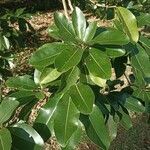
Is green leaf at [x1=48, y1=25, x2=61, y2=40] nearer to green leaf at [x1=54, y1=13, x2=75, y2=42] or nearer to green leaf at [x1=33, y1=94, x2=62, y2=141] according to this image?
green leaf at [x1=54, y1=13, x2=75, y2=42]

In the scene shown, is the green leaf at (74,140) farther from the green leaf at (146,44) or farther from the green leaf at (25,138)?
the green leaf at (146,44)

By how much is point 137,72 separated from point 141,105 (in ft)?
0.81

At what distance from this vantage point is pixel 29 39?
805 centimetres

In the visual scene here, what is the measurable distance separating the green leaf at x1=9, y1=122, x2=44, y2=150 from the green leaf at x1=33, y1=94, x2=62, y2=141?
6 centimetres

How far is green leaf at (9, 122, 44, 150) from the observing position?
52.3 inches

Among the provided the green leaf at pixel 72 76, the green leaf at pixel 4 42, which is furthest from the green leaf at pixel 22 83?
the green leaf at pixel 4 42

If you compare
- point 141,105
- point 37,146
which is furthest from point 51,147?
point 37,146

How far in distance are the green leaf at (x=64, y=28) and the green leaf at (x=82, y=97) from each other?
15 centimetres

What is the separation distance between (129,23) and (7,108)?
20.1 inches

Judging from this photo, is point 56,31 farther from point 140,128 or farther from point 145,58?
point 140,128

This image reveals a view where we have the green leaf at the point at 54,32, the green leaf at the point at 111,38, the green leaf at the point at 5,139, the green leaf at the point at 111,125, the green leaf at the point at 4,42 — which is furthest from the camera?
the green leaf at the point at 4,42

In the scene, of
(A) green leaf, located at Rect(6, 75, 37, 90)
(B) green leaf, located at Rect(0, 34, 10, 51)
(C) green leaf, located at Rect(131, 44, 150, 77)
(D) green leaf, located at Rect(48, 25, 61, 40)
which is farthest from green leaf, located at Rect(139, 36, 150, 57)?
(B) green leaf, located at Rect(0, 34, 10, 51)

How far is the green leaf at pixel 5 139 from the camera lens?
4.06 feet

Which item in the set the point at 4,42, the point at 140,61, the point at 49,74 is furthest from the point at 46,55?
the point at 4,42
